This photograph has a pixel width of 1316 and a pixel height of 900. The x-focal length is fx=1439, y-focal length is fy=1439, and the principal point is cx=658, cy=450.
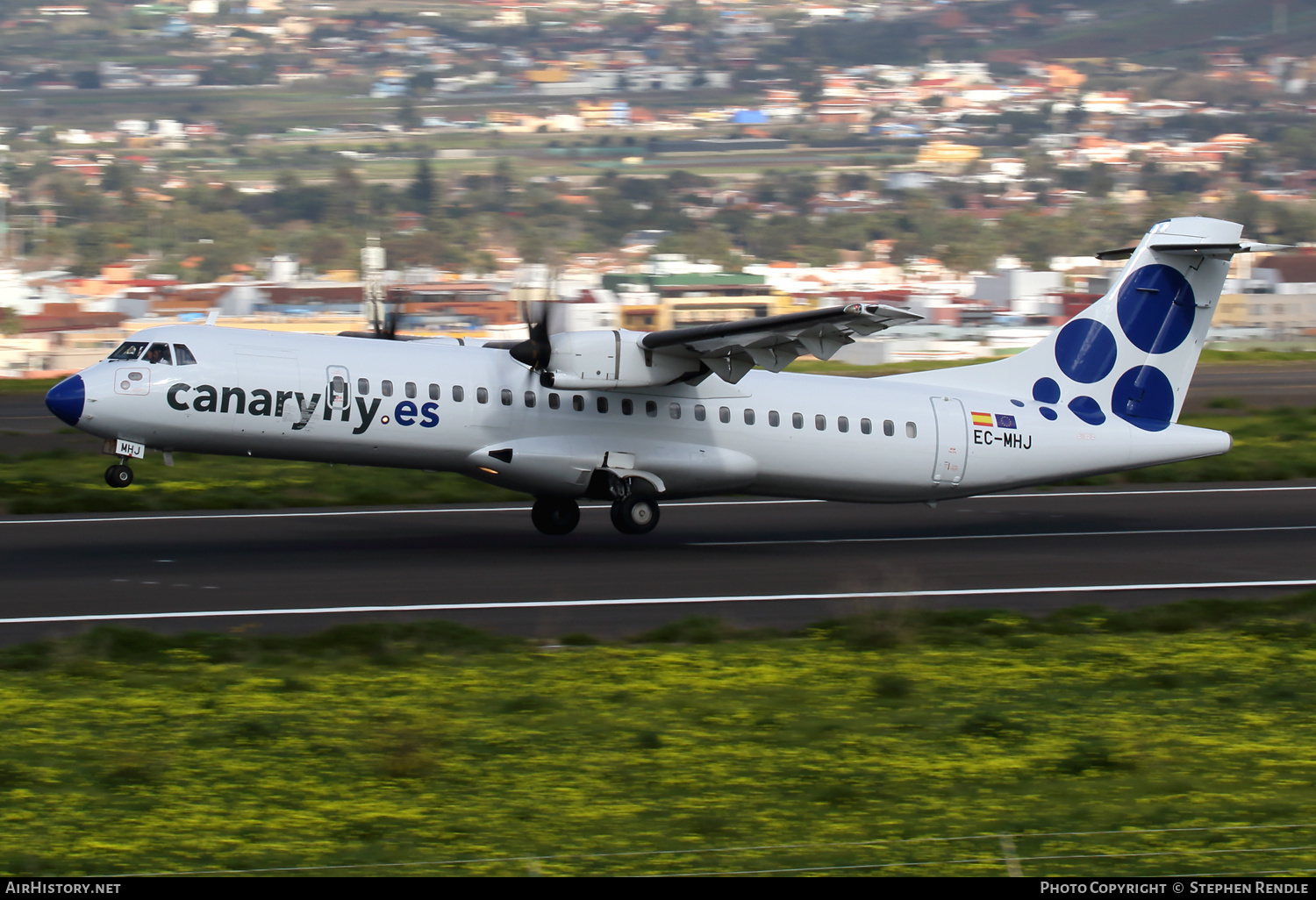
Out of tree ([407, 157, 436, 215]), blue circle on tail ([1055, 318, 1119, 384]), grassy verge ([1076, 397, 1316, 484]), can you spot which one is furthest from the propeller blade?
tree ([407, 157, 436, 215])

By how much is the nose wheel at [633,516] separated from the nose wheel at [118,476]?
256 inches

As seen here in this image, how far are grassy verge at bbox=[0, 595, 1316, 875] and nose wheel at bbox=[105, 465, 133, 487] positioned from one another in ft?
16.8

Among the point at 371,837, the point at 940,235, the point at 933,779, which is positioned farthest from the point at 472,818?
the point at 940,235

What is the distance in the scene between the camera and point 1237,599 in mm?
16891

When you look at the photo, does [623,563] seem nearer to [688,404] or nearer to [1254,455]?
[688,404]

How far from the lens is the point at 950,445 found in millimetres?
21891

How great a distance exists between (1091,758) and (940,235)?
16827cm

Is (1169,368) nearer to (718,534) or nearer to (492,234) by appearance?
(718,534)

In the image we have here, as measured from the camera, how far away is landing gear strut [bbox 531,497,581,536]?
2134 cm

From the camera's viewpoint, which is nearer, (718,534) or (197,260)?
(718,534)

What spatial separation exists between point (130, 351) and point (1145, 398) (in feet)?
50.3

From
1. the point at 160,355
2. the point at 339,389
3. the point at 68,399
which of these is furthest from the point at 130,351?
the point at 339,389

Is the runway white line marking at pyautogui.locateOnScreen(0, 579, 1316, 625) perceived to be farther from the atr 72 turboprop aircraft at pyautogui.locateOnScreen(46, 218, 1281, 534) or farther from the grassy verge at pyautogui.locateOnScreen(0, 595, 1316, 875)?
the atr 72 turboprop aircraft at pyautogui.locateOnScreen(46, 218, 1281, 534)

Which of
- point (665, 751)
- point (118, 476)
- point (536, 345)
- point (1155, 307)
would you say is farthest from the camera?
point (1155, 307)
